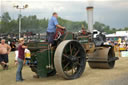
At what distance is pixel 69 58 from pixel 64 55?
0.72 ft

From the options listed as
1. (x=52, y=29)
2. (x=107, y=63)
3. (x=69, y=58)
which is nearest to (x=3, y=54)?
(x=52, y=29)

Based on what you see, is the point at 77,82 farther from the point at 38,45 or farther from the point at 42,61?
the point at 38,45

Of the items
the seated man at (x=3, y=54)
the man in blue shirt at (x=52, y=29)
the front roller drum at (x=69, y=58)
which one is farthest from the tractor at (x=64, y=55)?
the seated man at (x=3, y=54)

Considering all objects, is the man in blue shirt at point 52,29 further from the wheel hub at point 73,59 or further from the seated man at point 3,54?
the seated man at point 3,54

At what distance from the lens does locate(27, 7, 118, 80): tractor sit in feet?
18.6

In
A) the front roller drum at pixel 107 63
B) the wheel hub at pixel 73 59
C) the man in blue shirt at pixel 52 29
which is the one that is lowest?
the front roller drum at pixel 107 63

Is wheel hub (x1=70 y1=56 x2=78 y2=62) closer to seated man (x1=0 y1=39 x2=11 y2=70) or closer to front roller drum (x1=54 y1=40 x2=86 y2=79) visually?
front roller drum (x1=54 y1=40 x2=86 y2=79)

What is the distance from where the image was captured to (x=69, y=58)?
6012 millimetres

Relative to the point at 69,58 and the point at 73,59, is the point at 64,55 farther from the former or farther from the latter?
the point at 73,59

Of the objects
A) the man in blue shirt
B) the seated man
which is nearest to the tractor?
the man in blue shirt

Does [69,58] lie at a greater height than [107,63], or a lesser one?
greater

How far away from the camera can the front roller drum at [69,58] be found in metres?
5.56

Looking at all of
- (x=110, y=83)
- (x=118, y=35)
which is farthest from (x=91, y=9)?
(x=118, y=35)

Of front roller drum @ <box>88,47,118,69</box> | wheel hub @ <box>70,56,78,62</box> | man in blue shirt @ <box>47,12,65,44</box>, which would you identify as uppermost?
man in blue shirt @ <box>47,12,65,44</box>
